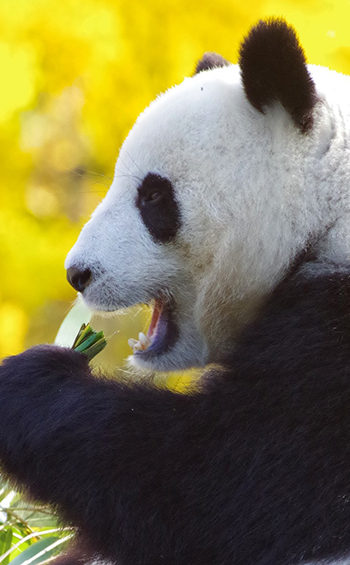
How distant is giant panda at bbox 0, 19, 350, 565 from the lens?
187 cm

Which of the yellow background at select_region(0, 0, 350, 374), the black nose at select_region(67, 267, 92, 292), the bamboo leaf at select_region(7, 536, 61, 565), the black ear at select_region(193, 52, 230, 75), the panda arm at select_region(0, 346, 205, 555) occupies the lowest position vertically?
the bamboo leaf at select_region(7, 536, 61, 565)

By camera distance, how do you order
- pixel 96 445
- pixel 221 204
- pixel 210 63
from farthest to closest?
pixel 210 63 → pixel 221 204 → pixel 96 445

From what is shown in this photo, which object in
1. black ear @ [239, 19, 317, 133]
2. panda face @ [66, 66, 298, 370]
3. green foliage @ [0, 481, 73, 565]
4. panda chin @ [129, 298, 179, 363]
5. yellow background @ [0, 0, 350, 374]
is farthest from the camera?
yellow background @ [0, 0, 350, 374]

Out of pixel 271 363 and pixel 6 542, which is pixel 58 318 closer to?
pixel 6 542

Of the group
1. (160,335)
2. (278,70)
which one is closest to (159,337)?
(160,335)

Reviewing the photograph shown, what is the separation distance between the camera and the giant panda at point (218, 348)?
1865 mm

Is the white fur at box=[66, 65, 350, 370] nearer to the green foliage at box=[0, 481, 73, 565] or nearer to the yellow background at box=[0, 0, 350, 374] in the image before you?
the green foliage at box=[0, 481, 73, 565]

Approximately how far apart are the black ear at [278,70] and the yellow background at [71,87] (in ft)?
6.34

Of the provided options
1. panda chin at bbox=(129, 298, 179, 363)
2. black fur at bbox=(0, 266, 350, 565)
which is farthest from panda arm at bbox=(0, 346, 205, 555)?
panda chin at bbox=(129, 298, 179, 363)

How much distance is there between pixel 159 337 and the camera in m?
2.37

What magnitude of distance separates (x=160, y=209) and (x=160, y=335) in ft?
1.30

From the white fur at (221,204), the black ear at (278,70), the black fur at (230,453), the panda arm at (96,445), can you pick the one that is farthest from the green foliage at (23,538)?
the black ear at (278,70)

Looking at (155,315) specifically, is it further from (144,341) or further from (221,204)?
(221,204)

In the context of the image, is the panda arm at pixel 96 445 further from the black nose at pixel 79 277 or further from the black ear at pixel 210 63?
the black ear at pixel 210 63
